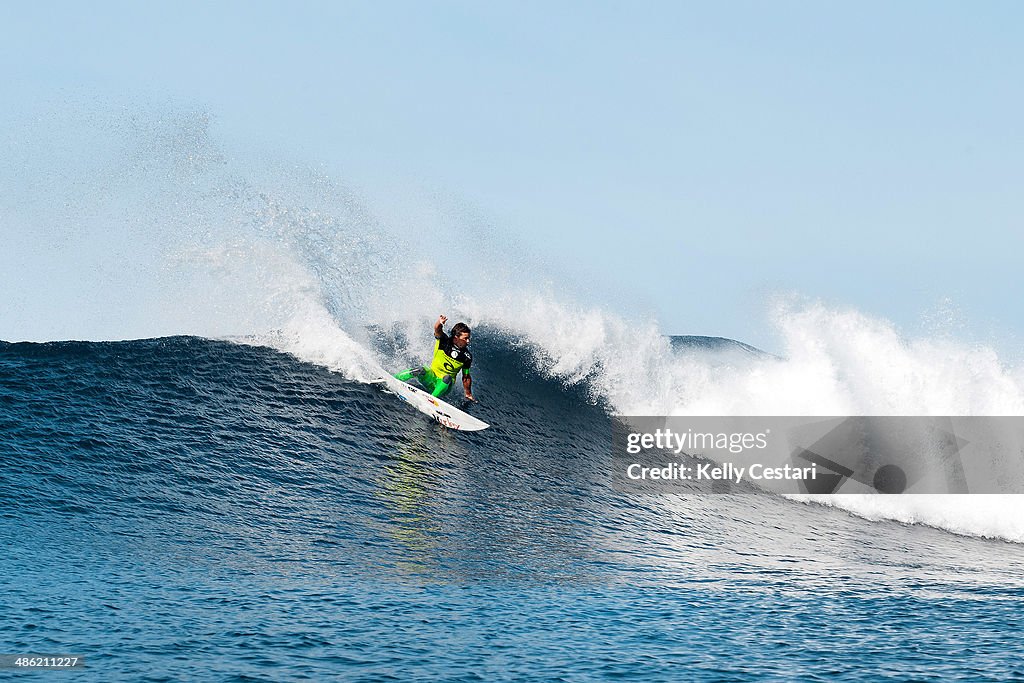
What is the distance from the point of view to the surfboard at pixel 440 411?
14.5 metres

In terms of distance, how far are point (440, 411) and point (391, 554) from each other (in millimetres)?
5343

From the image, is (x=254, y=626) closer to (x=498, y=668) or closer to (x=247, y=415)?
(x=498, y=668)

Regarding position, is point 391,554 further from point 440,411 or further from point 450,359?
point 440,411

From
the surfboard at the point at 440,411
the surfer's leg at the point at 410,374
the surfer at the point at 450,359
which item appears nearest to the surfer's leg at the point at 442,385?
the surfer at the point at 450,359

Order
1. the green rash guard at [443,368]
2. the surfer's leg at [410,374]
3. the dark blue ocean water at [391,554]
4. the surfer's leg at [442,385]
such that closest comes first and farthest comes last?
the dark blue ocean water at [391,554]
the green rash guard at [443,368]
the surfer's leg at [442,385]
the surfer's leg at [410,374]

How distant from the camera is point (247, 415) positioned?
1362cm

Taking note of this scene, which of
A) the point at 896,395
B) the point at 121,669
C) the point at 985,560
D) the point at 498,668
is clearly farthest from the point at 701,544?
the point at 896,395

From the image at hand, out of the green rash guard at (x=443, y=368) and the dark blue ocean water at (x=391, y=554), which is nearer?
the dark blue ocean water at (x=391, y=554)

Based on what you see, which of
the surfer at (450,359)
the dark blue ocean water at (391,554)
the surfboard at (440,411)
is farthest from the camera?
the surfboard at (440,411)

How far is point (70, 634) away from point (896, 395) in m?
16.1

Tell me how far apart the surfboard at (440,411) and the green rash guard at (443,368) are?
16 centimetres

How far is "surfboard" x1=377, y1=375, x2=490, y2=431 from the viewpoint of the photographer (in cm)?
1450

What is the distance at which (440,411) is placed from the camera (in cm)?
1453

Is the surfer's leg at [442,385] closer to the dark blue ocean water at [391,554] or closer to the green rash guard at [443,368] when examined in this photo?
the green rash guard at [443,368]
